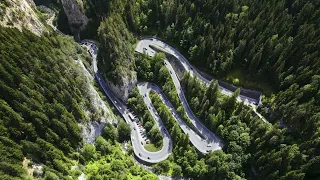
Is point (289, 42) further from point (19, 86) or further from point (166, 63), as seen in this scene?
point (19, 86)

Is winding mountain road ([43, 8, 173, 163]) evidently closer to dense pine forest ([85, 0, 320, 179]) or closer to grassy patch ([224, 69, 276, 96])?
dense pine forest ([85, 0, 320, 179])

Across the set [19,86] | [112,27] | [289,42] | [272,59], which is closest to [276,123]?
[272,59]

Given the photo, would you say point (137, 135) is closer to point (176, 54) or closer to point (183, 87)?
point (183, 87)

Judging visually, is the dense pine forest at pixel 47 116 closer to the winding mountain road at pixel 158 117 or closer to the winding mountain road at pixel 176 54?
the winding mountain road at pixel 158 117

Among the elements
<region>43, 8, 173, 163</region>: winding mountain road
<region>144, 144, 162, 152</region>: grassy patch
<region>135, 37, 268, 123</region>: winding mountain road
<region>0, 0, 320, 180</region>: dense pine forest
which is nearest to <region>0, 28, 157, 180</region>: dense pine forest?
<region>0, 0, 320, 180</region>: dense pine forest

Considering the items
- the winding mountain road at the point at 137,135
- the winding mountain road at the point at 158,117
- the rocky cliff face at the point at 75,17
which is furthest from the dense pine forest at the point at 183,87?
the rocky cliff face at the point at 75,17
